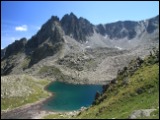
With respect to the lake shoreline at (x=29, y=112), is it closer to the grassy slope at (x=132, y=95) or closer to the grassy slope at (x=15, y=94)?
the grassy slope at (x=15, y=94)

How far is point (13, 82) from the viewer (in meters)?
193

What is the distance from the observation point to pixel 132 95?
74.7 metres

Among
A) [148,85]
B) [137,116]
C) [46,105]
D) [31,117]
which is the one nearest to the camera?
[137,116]

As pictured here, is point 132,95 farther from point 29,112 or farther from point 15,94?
point 15,94

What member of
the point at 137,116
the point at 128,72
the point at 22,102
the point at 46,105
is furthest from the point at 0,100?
the point at 137,116

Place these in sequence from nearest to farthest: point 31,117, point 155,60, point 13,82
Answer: point 155,60 < point 31,117 < point 13,82

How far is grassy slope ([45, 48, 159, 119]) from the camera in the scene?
64312 mm

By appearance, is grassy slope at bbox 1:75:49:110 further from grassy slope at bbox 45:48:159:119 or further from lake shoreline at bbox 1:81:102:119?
grassy slope at bbox 45:48:159:119

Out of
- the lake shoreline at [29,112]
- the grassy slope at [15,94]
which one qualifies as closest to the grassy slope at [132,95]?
the lake shoreline at [29,112]

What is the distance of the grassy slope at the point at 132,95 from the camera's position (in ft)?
211

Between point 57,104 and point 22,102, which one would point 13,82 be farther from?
point 57,104

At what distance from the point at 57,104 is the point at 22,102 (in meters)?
20.5

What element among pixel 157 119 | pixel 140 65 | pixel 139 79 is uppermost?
pixel 140 65

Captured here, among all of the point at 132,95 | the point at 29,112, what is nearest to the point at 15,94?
the point at 29,112
